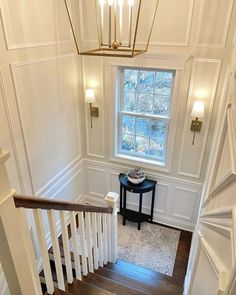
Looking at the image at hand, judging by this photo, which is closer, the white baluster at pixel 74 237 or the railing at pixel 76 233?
the railing at pixel 76 233

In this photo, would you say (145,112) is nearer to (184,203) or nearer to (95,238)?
(184,203)

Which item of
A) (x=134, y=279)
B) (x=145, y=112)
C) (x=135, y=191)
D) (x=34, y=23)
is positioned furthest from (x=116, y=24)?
(x=134, y=279)

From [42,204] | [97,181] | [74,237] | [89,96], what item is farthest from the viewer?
[97,181]

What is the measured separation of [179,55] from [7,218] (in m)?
2.68

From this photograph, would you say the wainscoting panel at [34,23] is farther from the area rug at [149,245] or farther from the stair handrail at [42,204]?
the area rug at [149,245]

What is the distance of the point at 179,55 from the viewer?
289 cm

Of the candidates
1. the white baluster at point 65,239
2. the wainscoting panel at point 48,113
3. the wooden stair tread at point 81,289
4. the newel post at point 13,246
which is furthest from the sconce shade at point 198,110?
the newel post at point 13,246

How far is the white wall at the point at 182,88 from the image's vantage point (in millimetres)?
2691

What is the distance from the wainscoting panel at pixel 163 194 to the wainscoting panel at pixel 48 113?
63 cm

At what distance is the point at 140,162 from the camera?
3.79 metres

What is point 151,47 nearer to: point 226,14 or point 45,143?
point 226,14

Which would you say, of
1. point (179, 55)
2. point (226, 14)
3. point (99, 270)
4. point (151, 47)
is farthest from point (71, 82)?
point (99, 270)

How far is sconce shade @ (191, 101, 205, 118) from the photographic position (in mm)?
2918

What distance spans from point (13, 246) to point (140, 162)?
113 inches
